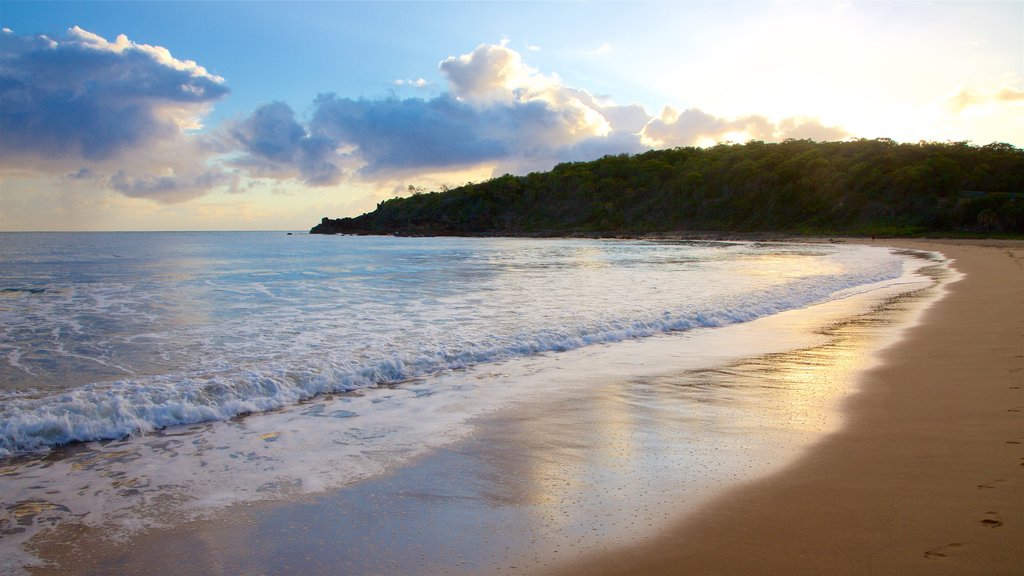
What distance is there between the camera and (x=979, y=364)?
6.98 m

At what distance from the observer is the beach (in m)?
2.98

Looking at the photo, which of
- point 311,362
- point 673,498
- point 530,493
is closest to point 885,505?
point 673,498

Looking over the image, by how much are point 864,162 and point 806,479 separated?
288 ft

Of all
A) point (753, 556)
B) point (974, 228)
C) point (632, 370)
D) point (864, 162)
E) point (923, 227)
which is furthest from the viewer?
point (864, 162)

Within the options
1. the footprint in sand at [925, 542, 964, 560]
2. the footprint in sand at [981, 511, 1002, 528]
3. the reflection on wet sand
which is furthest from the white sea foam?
the footprint in sand at [981, 511, 1002, 528]

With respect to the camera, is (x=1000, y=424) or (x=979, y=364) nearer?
(x=1000, y=424)

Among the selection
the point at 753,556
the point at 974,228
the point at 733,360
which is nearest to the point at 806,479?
the point at 753,556

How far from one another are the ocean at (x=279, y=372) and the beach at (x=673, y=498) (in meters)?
0.37

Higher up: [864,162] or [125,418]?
[864,162]

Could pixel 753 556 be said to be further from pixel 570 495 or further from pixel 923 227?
pixel 923 227

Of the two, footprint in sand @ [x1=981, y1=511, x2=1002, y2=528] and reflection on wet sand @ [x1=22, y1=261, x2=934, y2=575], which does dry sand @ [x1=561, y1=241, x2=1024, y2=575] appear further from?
reflection on wet sand @ [x1=22, y1=261, x2=934, y2=575]

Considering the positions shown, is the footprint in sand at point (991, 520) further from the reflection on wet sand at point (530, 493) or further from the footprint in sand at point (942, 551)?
the reflection on wet sand at point (530, 493)

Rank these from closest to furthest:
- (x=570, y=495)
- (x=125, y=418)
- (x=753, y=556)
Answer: (x=753, y=556)
(x=570, y=495)
(x=125, y=418)

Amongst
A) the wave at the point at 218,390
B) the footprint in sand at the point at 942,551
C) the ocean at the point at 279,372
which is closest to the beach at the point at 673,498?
the footprint in sand at the point at 942,551
